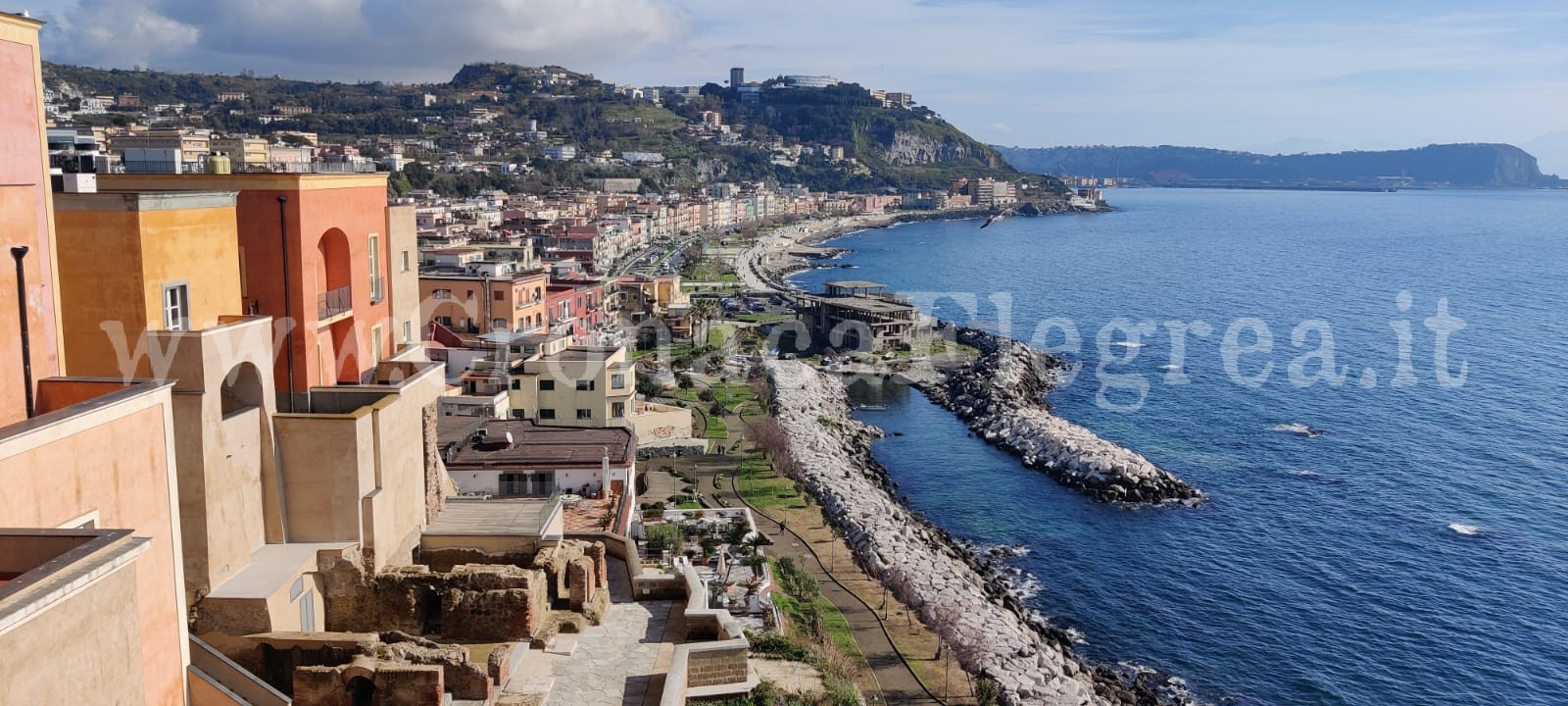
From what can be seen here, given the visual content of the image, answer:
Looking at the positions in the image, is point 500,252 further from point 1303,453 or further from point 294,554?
point 294,554

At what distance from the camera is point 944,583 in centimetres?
2503

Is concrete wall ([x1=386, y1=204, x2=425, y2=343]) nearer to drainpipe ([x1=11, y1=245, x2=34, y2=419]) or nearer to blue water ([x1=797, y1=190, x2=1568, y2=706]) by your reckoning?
drainpipe ([x1=11, y1=245, x2=34, y2=419])

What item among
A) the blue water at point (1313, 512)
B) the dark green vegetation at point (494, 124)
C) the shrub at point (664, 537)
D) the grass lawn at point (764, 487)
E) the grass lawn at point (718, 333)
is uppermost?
the dark green vegetation at point (494, 124)

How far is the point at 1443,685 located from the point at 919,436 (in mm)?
21634

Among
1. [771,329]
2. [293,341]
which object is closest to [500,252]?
[771,329]

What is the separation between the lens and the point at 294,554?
34.4 feet

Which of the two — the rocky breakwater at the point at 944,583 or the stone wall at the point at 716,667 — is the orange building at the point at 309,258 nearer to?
the stone wall at the point at 716,667

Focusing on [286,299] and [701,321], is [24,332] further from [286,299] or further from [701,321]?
[701,321]

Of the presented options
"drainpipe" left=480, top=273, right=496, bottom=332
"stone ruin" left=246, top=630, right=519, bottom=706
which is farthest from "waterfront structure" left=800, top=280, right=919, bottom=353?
"stone ruin" left=246, top=630, right=519, bottom=706

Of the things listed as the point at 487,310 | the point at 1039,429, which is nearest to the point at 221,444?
the point at 487,310

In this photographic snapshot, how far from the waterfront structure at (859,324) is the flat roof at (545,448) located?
36235 millimetres

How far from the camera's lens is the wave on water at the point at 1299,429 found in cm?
4153

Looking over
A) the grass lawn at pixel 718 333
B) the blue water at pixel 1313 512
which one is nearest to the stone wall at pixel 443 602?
the blue water at pixel 1313 512

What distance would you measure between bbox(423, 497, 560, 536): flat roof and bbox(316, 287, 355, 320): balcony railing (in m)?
2.61
